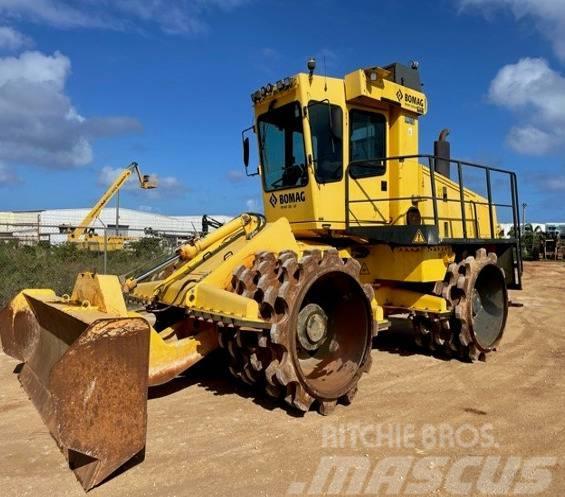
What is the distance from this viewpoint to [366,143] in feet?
24.1

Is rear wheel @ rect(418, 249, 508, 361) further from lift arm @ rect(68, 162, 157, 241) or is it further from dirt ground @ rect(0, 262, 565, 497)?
lift arm @ rect(68, 162, 157, 241)

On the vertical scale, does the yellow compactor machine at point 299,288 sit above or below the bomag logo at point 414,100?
below

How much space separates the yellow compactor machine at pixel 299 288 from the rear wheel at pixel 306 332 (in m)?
0.02

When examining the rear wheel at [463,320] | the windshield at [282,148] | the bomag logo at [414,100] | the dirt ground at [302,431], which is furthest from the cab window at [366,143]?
the dirt ground at [302,431]

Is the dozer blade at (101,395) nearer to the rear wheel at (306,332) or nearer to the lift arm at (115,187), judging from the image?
the rear wheel at (306,332)

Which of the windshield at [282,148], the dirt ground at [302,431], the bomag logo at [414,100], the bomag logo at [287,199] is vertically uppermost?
the bomag logo at [414,100]

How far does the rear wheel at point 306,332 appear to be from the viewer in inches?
195

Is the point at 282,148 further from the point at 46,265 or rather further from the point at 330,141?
the point at 46,265

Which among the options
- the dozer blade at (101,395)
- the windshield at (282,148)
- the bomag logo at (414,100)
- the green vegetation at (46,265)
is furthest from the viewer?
the green vegetation at (46,265)

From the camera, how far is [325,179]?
679cm

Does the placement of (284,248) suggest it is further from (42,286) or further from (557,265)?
(557,265)

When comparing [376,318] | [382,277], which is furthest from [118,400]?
[382,277]

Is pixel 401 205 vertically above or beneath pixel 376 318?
above

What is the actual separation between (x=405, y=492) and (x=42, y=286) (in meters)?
10.2
